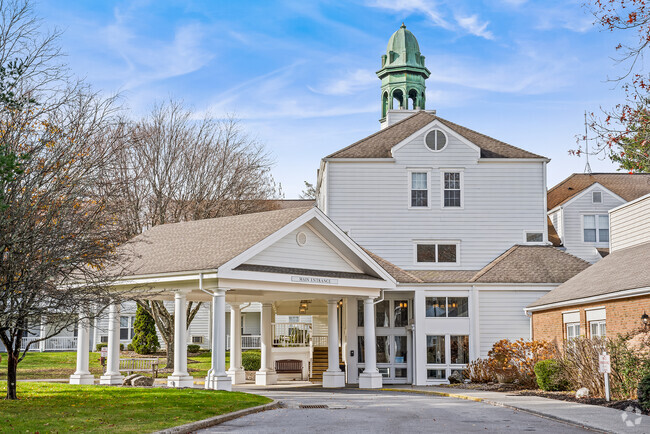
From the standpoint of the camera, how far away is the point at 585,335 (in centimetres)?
2212

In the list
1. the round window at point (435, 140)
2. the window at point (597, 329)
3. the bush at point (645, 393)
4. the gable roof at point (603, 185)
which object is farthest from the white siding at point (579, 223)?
the bush at point (645, 393)

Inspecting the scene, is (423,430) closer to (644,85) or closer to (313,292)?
(644,85)

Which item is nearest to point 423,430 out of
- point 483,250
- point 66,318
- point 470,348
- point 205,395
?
point 205,395

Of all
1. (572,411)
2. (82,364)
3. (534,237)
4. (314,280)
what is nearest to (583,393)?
(572,411)

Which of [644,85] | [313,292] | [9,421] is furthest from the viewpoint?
[313,292]

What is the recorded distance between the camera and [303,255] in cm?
2416

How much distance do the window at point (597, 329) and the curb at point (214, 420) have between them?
9568 mm

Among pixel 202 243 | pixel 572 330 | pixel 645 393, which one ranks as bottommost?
pixel 645 393

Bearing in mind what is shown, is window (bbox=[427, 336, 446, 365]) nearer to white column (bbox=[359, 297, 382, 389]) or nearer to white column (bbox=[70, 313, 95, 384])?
white column (bbox=[359, 297, 382, 389])

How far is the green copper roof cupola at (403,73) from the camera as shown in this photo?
42.6 m

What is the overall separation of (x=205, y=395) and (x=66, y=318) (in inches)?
162

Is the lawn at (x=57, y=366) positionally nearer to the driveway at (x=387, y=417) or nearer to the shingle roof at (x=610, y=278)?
the driveway at (x=387, y=417)

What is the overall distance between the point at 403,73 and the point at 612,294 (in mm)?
24701

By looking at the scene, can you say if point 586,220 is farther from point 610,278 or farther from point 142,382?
point 142,382
